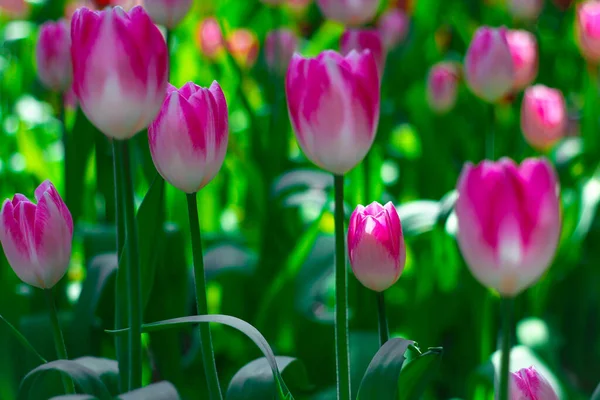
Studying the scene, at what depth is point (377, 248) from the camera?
785 millimetres

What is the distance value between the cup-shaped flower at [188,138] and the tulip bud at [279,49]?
1203 millimetres

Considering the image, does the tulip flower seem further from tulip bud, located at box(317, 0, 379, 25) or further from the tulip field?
tulip bud, located at box(317, 0, 379, 25)

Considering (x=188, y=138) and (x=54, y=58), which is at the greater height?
(x=54, y=58)

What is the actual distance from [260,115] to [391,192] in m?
0.40

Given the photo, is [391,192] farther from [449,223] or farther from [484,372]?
[484,372]

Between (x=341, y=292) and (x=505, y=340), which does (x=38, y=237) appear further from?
(x=505, y=340)

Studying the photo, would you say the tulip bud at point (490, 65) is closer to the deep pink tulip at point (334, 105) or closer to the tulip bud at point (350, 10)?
the tulip bud at point (350, 10)

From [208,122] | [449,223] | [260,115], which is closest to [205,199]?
[260,115]

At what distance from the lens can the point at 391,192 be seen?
2.05m

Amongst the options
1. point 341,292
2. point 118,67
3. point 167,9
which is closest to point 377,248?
point 341,292

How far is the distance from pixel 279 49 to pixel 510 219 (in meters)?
1.46

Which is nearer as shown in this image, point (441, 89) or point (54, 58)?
point (54, 58)

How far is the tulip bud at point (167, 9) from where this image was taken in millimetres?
1232

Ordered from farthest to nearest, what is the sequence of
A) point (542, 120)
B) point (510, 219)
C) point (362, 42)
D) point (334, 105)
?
point (542, 120) < point (362, 42) < point (334, 105) < point (510, 219)
